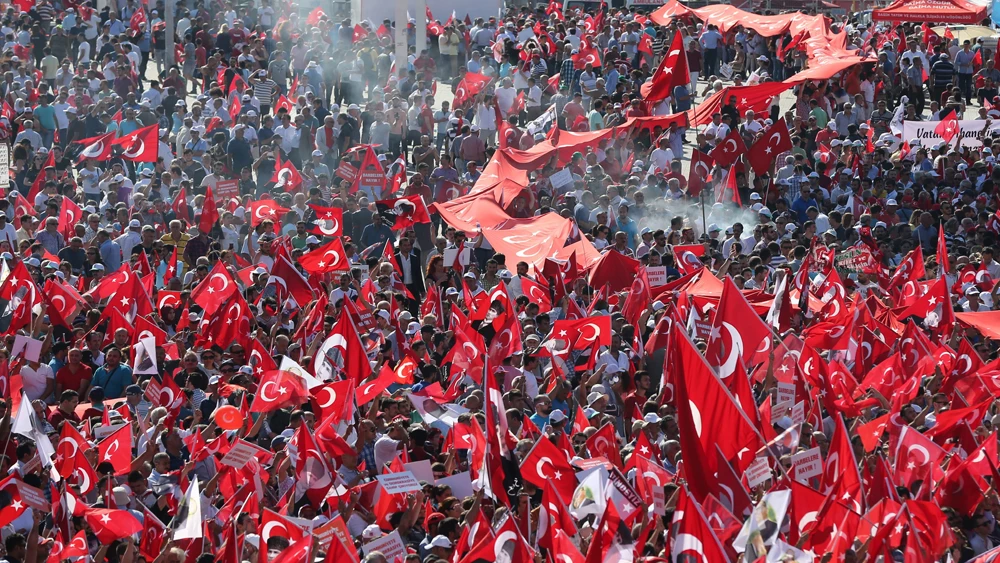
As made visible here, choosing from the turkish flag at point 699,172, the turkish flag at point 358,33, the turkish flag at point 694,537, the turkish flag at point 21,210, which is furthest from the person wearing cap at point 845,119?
the turkish flag at point 694,537

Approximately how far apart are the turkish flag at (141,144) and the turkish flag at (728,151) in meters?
7.11

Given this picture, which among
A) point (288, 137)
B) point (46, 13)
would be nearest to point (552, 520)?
point (288, 137)

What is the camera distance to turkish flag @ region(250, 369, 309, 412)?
12.7 meters

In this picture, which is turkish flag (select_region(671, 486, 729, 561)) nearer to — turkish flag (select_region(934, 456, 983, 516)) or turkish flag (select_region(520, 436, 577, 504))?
turkish flag (select_region(520, 436, 577, 504))

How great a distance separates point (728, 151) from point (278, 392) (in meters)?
10.9

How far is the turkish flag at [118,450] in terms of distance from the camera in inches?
462

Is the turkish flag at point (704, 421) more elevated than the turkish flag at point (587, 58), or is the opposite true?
the turkish flag at point (704, 421)

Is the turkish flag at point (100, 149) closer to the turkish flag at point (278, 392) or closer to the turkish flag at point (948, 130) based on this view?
the turkish flag at point (278, 392)

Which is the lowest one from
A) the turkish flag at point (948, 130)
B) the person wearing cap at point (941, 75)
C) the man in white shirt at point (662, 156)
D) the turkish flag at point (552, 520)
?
the person wearing cap at point (941, 75)

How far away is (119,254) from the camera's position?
57.1 feet

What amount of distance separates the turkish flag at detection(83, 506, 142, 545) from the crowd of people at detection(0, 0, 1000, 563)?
1.7 inches

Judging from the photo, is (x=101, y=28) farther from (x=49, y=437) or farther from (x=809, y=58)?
(x=49, y=437)

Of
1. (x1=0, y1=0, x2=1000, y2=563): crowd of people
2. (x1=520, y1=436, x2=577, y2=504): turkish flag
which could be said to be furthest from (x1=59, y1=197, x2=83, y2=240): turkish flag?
(x1=520, y1=436, x2=577, y2=504): turkish flag

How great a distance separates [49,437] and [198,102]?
13.9 meters
